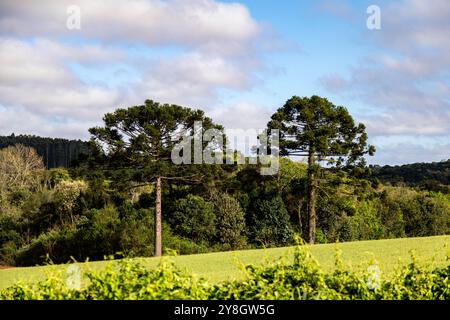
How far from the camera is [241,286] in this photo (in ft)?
16.6

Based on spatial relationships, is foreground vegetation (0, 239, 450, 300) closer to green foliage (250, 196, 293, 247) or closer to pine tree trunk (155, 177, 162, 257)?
pine tree trunk (155, 177, 162, 257)

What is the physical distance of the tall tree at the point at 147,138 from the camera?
1083 inches

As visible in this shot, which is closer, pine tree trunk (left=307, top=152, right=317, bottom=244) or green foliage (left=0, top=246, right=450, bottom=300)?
green foliage (left=0, top=246, right=450, bottom=300)

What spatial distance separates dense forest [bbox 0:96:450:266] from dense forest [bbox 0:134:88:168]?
1207 inches

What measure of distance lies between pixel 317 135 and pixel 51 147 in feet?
151

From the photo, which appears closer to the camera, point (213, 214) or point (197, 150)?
point (197, 150)

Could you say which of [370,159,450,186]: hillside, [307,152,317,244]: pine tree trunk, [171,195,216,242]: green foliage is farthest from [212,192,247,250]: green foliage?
[370,159,450,186]: hillside

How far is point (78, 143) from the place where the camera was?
73188 mm

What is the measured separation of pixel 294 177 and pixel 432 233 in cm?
1013

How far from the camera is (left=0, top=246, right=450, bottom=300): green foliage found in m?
4.84

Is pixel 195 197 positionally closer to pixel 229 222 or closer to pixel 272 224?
pixel 229 222

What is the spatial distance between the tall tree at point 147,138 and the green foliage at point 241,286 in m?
22.2

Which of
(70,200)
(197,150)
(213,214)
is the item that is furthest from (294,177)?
(70,200)
